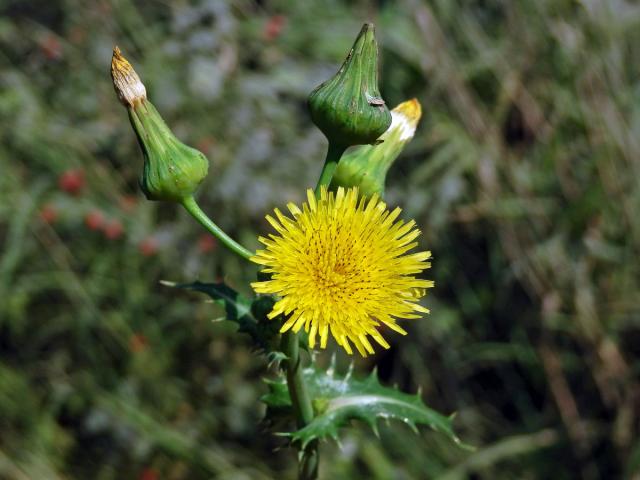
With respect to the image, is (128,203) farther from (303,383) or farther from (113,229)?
(303,383)

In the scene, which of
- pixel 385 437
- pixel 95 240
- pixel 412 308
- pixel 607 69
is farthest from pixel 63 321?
pixel 607 69

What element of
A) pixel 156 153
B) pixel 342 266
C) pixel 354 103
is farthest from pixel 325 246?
pixel 156 153

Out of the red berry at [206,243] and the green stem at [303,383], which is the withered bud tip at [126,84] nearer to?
the green stem at [303,383]

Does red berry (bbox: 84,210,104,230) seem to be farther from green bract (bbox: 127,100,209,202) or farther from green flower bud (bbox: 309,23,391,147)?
green flower bud (bbox: 309,23,391,147)

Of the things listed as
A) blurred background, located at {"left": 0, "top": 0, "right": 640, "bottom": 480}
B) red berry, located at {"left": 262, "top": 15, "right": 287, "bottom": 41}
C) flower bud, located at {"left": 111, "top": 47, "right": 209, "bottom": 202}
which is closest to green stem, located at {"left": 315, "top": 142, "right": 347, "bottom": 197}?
flower bud, located at {"left": 111, "top": 47, "right": 209, "bottom": 202}

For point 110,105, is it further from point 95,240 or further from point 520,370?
point 520,370

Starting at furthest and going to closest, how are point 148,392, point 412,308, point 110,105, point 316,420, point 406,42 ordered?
point 406,42 → point 110,105 → point 148,392 → point 316,420 → point 412,308
